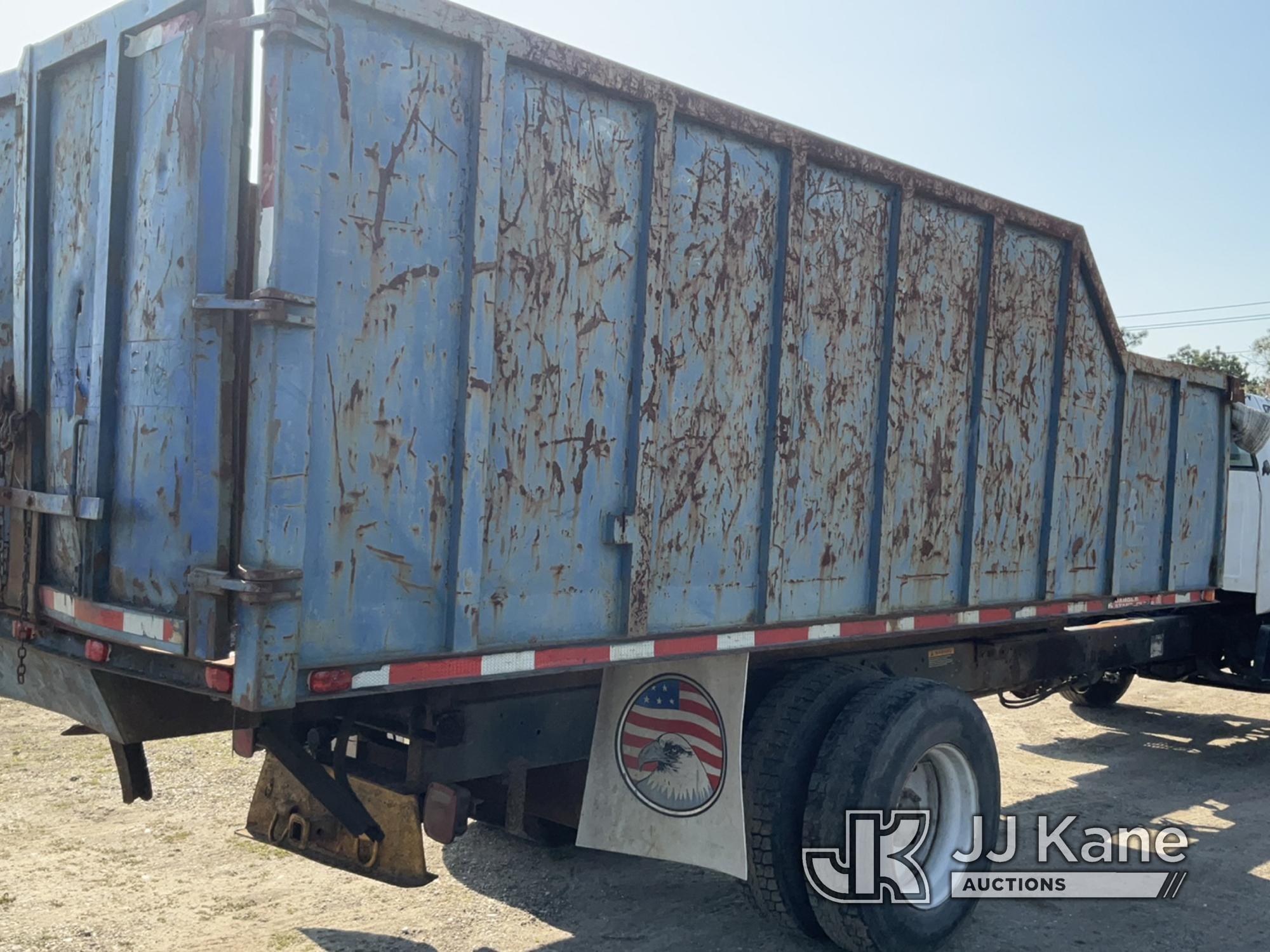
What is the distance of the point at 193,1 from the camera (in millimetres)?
3008

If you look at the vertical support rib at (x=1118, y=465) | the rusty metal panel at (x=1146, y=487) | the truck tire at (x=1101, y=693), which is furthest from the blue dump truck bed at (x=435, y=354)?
the truck tire at (x=1101, y=693)

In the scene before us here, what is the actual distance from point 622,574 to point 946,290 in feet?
7.28

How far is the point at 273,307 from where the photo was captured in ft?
9.15

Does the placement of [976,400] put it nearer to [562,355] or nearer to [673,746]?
[673,746]

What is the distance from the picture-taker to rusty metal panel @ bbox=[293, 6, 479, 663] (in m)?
2.96

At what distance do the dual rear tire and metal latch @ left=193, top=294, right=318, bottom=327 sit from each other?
2.51m

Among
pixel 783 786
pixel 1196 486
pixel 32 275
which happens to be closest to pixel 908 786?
pixel 783 786

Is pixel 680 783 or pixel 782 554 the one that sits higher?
pixel 782 554

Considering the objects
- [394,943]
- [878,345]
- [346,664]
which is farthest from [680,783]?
[878,345]

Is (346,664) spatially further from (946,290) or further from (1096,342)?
(1096,342)

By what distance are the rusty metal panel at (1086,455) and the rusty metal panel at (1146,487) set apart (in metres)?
0.16

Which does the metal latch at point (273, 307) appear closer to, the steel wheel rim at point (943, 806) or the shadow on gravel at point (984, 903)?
the shadow on gravel at point (984, 903)


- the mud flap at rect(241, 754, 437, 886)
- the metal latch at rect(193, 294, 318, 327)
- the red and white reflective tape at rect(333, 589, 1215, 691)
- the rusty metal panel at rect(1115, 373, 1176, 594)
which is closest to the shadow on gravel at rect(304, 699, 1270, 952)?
the mud flap at rect(241, 754, 437, 886)

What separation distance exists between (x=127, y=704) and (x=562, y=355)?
1.69 metres
